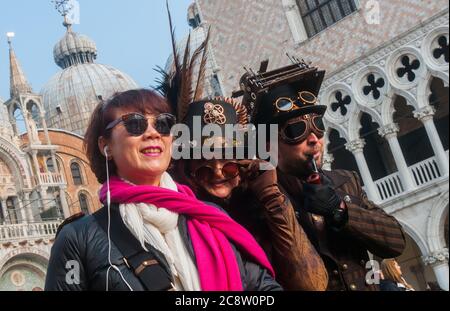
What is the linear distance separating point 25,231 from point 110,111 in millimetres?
19018

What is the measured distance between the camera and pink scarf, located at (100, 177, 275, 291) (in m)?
2.09

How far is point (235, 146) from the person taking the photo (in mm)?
2648

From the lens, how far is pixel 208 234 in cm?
215

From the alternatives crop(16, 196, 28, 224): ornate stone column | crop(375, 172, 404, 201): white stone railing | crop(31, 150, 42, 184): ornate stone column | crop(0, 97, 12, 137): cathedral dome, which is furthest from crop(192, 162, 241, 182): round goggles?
crop(31, 150, 42, 184): ornate stone column

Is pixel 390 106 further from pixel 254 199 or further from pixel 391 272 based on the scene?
pixel 254 199

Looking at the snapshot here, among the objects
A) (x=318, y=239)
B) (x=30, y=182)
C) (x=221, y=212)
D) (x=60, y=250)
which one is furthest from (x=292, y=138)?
(x=30, y=182)

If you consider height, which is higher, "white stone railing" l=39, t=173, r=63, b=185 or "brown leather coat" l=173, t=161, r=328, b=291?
"white stone railing" l=39, t=173, r=63, b=185

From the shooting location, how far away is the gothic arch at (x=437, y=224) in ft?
46.0

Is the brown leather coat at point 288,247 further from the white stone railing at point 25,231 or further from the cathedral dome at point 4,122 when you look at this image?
the cathedral dome at point 4,122

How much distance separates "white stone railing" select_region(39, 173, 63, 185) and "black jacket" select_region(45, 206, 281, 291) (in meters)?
21.9

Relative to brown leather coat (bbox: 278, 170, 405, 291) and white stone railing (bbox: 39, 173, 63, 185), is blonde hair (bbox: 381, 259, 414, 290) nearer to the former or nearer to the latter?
brown leather coat (bbox: 278, 170, 405, 291)

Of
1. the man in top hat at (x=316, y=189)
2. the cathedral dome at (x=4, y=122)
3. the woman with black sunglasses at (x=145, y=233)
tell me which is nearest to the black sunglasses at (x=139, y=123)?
the woman with black sunglasses at (x=145, y=233)

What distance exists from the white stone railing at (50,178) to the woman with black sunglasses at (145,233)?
71.4 ft
